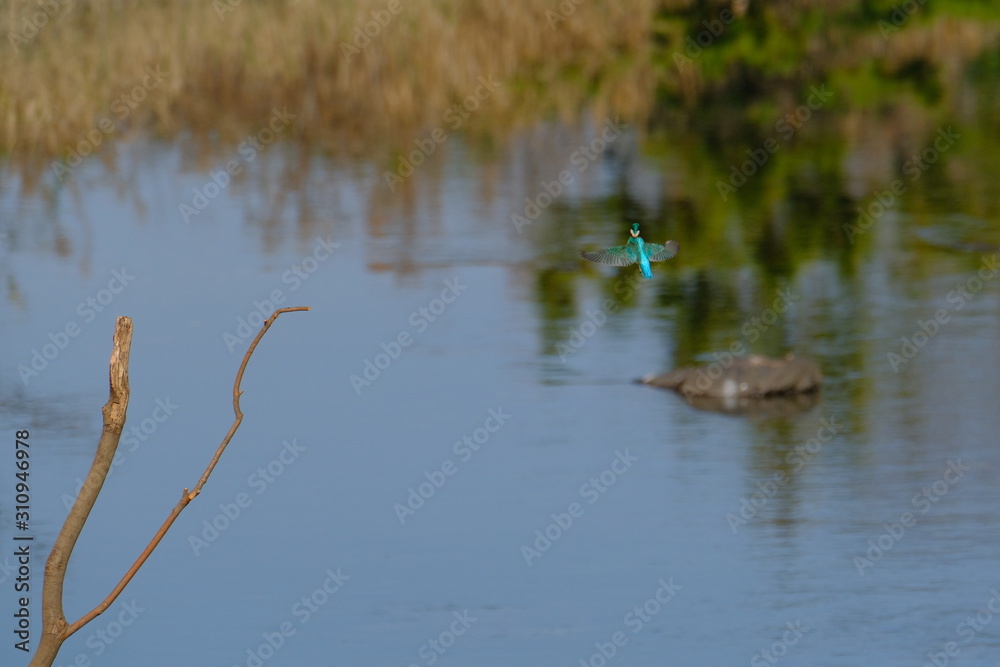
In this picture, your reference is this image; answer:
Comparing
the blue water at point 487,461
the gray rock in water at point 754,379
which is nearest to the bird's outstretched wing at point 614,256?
the blue water at point 487,461

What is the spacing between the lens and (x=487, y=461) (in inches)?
357

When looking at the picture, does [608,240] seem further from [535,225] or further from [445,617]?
[445,617]

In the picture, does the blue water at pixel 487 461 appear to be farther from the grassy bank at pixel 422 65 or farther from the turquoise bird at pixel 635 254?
the grassy bank at pixel 422 65

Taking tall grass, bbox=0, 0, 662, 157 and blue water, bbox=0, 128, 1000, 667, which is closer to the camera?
blue water, bbox=0, 128, 1000, 667

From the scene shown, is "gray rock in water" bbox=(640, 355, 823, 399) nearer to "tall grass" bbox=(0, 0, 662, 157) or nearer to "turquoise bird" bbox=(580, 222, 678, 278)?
"turquoise bird" bbox=(580, 222, 678, 278)

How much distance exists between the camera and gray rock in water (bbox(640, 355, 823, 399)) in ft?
32.7

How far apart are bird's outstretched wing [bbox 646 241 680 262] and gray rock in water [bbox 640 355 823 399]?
546 cm

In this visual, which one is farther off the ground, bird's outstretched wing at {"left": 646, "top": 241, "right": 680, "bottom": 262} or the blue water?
bird's outstretched wing at {"left": 646, "top": 241, "right": 680, "bottom": 262}

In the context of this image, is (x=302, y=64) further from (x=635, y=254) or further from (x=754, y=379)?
(x=635, y=254)

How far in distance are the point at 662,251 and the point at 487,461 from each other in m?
4.70

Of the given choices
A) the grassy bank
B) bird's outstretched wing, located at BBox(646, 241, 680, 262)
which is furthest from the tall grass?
bird's outstretched wing, located at BBox(646, 241, 680, 262)

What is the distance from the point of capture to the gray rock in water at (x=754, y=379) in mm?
9961

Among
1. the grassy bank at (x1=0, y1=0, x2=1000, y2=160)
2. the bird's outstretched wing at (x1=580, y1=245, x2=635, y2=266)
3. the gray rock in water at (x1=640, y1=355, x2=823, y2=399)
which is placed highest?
the bird's outstretched wing at (x1=580, y1=245, x2=635, y2=266)

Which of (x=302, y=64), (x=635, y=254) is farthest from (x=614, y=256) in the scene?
(x=302, y=64)
